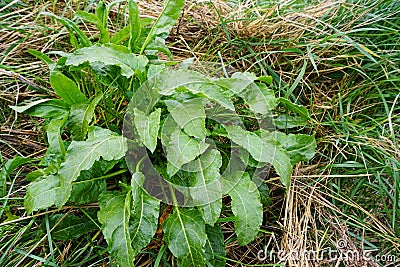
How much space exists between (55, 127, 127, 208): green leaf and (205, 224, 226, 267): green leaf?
385 mm

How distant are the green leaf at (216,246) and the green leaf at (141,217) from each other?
0.68 feet

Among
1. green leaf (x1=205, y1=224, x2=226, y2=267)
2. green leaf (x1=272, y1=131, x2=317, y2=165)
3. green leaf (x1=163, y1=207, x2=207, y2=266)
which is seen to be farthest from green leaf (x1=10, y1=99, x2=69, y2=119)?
green leaf (x1=272, y1=131, x2=317, y2=165)

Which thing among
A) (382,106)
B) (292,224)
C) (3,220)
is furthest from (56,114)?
(382,106)

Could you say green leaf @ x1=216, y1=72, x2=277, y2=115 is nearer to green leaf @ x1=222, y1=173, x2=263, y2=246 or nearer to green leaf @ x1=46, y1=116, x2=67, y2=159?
→ green leaf @ x1=222, y1=173, x2=263, y2=246

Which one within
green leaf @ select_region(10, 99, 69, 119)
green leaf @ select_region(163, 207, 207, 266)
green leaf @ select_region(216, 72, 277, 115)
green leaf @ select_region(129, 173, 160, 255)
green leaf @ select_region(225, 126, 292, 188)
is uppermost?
green leaf @ select_region(216, 72, 277, 115)

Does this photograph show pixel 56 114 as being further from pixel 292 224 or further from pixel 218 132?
pixel 292 224

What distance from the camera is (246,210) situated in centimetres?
129

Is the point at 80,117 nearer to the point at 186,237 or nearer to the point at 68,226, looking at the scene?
the point at 68,226

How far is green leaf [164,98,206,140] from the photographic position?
127cm

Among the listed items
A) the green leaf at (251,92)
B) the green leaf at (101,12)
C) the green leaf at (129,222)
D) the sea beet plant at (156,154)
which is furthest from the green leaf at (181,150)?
the green leaf at (101,12)

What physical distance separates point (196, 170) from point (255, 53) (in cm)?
77

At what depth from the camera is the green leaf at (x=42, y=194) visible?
125cm

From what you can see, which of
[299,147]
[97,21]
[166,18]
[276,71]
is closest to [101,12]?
[97,21]

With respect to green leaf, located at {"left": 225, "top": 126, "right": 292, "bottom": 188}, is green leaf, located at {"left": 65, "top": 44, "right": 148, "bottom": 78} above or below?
above
